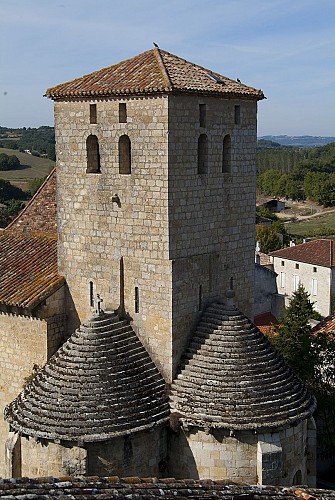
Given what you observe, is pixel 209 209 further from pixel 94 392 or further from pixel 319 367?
pixel 319 367

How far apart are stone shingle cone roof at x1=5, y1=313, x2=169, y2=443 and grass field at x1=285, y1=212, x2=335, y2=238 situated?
66122 mm

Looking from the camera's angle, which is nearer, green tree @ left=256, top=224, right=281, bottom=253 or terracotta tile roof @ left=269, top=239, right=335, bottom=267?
terracotta tile roof @ left=269, top=239, right=335, bottom=267

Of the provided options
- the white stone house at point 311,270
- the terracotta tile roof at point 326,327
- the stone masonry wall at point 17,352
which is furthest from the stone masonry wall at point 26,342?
the white stone house at point 311,270

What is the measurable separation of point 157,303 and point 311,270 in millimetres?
34726

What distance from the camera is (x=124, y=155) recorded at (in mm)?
15391

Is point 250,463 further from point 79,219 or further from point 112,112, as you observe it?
point 112,112

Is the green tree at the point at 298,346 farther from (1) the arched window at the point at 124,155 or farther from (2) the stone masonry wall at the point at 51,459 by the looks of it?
(2) the stone masonry wall at the point at 51,459

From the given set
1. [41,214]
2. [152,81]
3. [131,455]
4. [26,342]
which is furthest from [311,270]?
[131,455]

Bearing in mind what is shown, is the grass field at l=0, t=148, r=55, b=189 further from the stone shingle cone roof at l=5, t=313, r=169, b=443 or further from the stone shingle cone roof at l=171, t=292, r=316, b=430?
the stone shingle cone roof at l=171, t=292, r=316, b=430

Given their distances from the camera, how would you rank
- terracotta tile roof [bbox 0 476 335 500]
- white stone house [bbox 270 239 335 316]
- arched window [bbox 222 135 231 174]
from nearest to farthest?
terracotta tile roof [bbox 0 476 335 500] → arched window [bbox 222 135 231 174] → white stone house [bbox 270 239 335 316]

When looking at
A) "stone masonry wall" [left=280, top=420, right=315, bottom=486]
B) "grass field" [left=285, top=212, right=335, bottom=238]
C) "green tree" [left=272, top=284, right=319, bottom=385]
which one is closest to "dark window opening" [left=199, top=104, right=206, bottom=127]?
"stone masonry wall" [left=280, top=420, right=315, bottom=486]

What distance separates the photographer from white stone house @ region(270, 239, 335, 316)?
1863 inches

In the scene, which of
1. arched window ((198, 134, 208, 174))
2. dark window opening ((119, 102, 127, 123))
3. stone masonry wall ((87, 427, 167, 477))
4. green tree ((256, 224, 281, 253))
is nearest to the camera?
stone masonry wall ((87, 427, 167, 477))

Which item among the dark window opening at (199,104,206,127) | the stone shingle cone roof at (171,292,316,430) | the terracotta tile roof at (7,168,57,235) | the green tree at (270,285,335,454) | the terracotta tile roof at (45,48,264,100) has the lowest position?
the green tree at (270,285,335,454)
